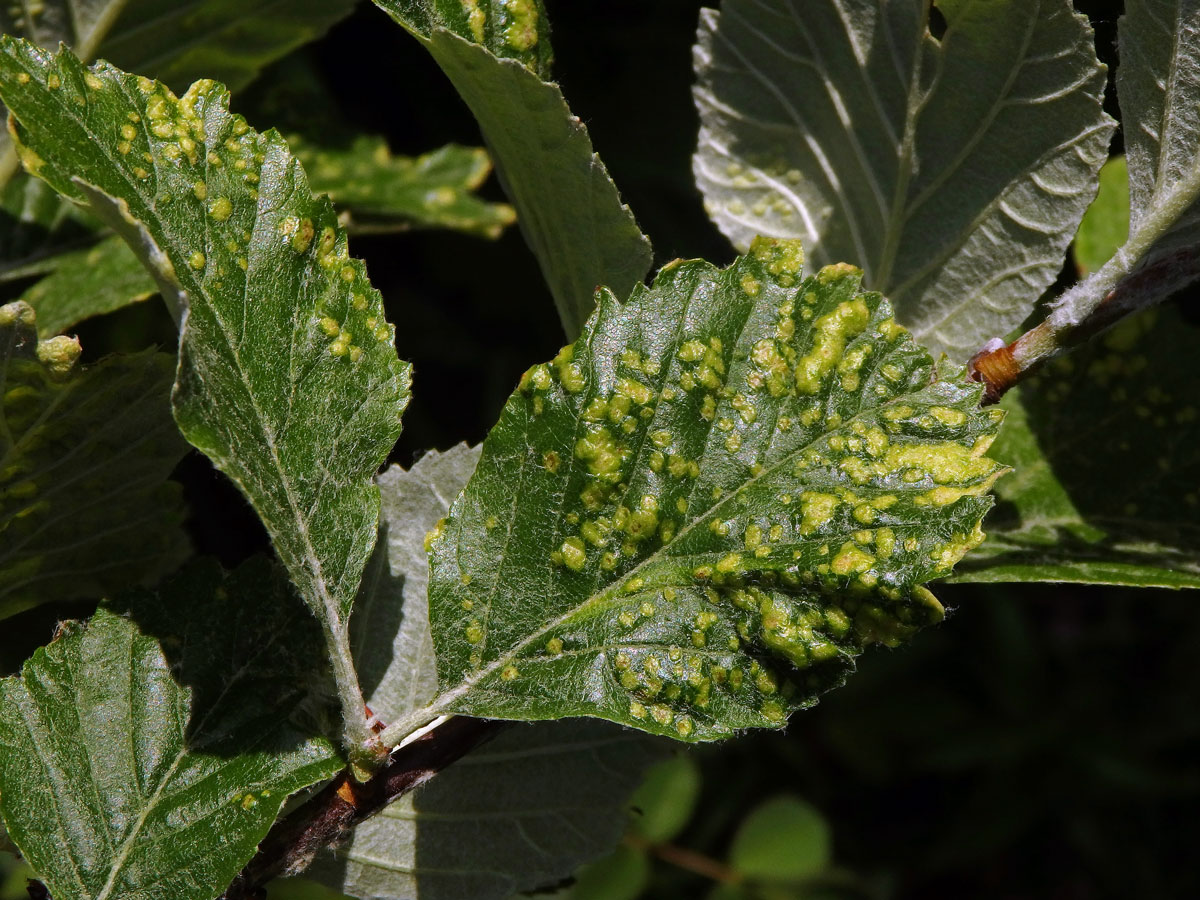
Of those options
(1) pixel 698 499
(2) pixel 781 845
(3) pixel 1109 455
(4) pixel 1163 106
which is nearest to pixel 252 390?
(1) pixel 698 499

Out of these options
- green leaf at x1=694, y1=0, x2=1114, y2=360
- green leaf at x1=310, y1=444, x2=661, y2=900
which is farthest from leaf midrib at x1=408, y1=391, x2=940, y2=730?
green leaf at x1=694, y1=0, x2=1114, y2=360

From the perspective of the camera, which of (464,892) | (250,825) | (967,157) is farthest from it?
(464,892)

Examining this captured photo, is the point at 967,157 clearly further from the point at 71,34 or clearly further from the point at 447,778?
the point at 71,34

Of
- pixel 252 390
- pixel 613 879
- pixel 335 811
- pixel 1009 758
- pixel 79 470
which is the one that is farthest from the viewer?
pixel 1009 758

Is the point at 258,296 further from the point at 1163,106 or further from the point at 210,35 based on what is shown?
the point at 1163,106

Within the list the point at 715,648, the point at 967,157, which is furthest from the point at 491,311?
the point at 715,648

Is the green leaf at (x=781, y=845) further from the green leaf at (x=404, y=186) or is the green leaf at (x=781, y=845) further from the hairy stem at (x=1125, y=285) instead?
the hairy stem at (x=1125, y=285)
